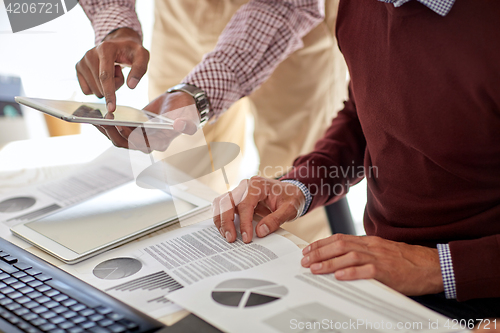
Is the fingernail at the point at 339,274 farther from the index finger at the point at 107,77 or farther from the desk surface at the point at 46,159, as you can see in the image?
the index finger at the point at 107,77

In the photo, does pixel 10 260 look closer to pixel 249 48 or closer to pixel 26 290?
pixel 26 290

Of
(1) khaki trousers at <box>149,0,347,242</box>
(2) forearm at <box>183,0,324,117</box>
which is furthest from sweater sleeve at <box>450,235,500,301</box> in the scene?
(1) khaki trousers at <box>149,0,347,242</box>

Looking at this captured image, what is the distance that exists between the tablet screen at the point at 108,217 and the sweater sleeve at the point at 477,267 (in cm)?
49

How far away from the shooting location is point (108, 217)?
2.83 ft

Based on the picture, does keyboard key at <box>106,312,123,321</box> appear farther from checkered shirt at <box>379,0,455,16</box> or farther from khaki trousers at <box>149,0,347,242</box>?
khaki trousers at <box>149,0,347,242</box>

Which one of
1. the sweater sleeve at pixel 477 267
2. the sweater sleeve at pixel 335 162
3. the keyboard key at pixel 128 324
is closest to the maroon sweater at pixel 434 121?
the sweater sleeve at pixel 477 267

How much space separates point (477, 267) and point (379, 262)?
0.49 ft

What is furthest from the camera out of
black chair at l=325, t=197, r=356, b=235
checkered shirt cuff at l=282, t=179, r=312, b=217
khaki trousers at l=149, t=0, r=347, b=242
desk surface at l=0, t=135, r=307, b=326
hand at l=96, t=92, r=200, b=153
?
khaki trousers at l=149, t=0, r=347, b=242

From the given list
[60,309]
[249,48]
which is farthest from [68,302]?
[249,48]

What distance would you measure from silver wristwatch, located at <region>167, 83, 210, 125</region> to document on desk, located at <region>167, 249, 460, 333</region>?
1.83ft

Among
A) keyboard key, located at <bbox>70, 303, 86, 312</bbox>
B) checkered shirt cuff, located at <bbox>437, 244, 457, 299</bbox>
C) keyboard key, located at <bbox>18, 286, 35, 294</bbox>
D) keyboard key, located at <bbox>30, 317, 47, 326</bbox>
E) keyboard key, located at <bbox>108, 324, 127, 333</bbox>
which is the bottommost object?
checkered shirt cuff, located at <bbox>437, 244, 457, 299</bbox>

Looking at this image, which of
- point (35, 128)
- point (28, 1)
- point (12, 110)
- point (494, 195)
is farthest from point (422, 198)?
point (12, 110)

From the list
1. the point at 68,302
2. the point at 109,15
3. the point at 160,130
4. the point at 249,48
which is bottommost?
the point at 68,302

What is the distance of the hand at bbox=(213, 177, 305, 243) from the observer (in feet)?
2.51
